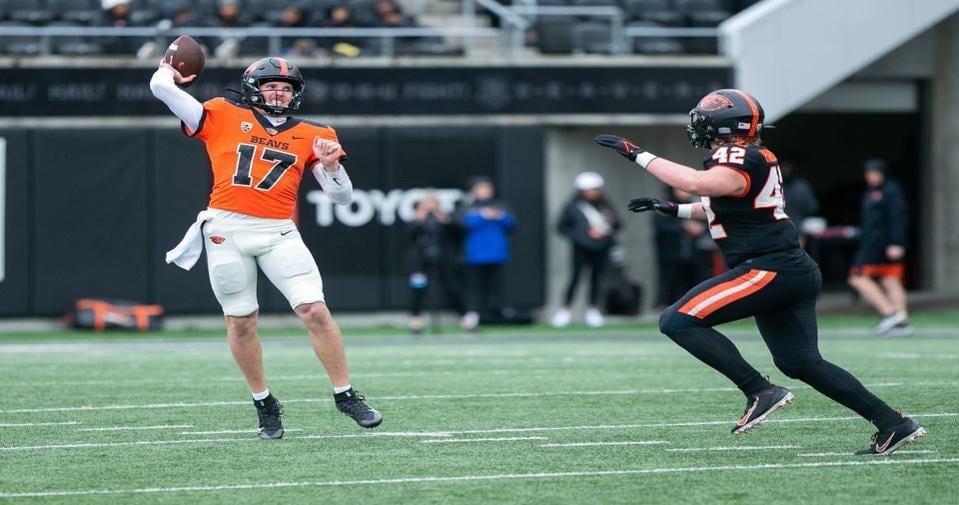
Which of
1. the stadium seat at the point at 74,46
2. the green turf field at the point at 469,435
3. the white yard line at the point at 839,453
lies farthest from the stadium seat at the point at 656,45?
the white yard line at the point at 839,453

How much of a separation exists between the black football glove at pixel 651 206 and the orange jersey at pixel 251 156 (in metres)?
1.48

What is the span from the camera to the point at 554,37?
61.5 ft

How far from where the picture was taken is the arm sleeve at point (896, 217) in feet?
50.6

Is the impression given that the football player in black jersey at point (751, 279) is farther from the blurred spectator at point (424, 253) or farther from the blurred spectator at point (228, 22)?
the blurred spectator at point (228, 22)

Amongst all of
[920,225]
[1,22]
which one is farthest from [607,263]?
[1,22]

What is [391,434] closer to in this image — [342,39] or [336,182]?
[336,182]

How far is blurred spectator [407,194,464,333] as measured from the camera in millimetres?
16266

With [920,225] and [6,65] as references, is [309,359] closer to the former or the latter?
[6,65]

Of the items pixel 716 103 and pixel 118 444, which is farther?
→ pixel 118 444

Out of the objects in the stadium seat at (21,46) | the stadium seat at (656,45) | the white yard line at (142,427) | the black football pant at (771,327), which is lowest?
the white yard line at (142,427)

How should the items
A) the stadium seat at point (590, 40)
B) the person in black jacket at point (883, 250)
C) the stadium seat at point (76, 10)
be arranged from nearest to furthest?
the person in black jacket at point (883, 250)
the stadium seat at point (76, 10)
the stadium seat at point (590, 40)

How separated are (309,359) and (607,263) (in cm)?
692

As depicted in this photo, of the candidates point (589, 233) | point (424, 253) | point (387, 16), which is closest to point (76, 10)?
point (387, 16)

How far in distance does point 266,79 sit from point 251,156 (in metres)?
0.38
